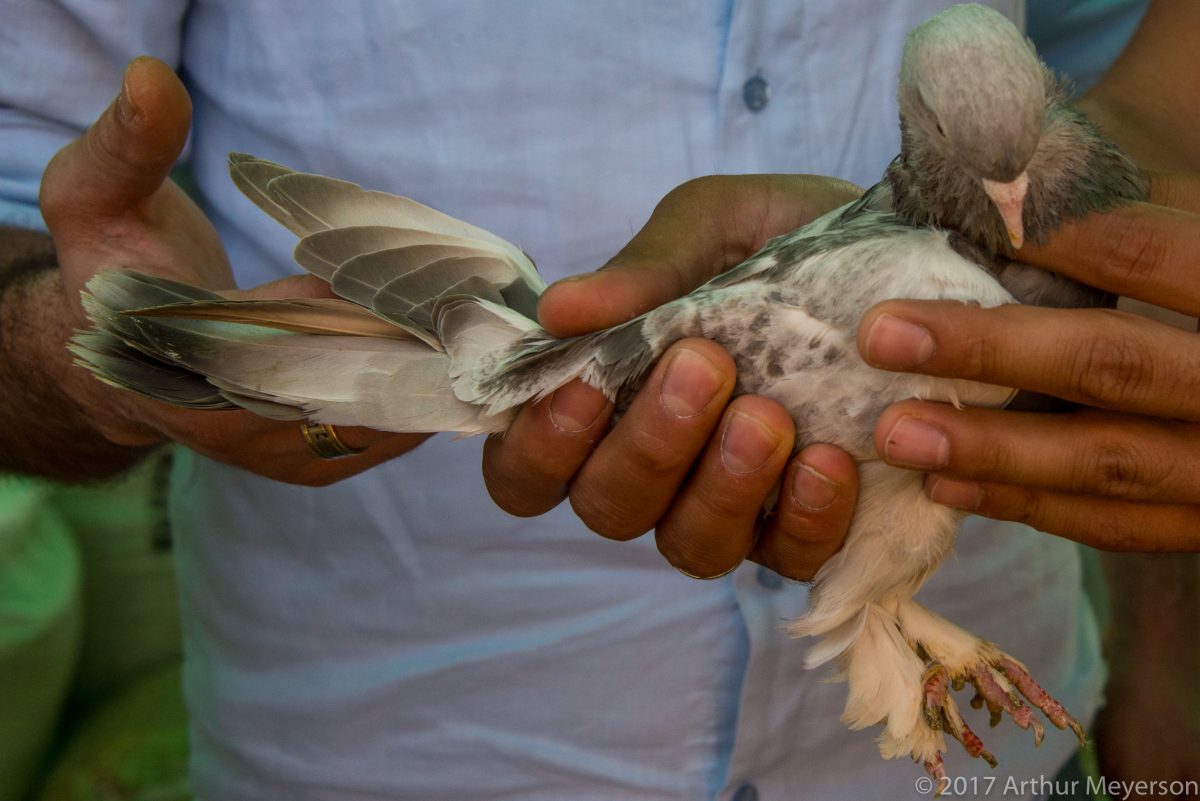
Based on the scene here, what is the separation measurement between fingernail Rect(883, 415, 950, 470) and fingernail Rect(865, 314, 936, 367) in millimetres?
105

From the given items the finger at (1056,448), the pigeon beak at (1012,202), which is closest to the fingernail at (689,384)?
the finger at (1056,448)

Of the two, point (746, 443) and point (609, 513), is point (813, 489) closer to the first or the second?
point (746, 443)

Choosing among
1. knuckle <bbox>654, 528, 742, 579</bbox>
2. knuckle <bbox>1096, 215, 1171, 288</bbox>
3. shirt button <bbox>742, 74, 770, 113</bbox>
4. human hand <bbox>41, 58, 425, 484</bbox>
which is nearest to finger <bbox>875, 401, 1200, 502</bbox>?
knuckle <bbox>1096, 215, 1171, 288</bbox>

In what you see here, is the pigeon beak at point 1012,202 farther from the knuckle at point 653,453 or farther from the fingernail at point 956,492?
the knuckle at point 653,453

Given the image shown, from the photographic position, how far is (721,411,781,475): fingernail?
1565mm

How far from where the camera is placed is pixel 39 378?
2.13 metres

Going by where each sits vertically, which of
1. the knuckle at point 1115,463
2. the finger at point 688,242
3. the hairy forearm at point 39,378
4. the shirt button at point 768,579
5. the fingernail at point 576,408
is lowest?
the shirt button at point 768,579

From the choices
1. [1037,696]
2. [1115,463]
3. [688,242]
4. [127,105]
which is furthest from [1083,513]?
[127,105]

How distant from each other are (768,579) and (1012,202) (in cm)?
86

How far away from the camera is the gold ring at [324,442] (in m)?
1.80

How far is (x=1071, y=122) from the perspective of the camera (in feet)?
5.61

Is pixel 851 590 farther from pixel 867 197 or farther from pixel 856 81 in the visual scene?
pixel 856 81

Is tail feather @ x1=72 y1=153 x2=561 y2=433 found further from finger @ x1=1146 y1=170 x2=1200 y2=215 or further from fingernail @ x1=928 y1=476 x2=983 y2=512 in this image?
finger @ x1=1146 y1=170 x2=1200 y2=215

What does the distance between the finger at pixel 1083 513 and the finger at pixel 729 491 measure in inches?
9.9
